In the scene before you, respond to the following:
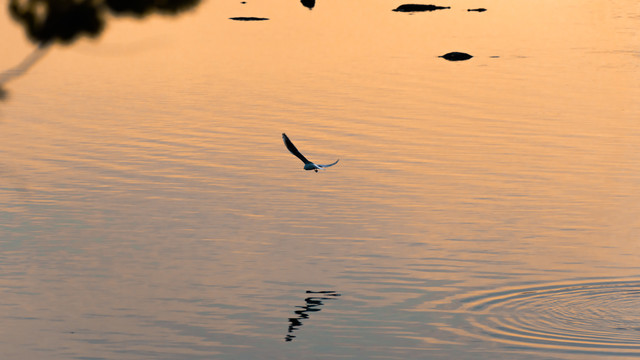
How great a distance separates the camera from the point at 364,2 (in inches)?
6742

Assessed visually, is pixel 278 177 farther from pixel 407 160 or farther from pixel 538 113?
pixel 538 113

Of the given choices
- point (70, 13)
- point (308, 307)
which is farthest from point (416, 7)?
point (70, 13)

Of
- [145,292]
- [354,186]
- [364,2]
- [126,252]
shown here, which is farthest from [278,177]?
[364,2]

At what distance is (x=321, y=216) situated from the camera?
105 ft

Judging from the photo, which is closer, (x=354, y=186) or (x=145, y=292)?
(x=145, y=292)

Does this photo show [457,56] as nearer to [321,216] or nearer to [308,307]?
[321,216]

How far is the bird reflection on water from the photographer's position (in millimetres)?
21962

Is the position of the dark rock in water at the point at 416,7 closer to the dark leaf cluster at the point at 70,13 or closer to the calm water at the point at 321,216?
the calm water at the point at 321,216

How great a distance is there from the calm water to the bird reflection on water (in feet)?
0.21

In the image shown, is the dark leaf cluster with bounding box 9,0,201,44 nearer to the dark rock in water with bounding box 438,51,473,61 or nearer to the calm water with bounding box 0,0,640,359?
→ the calm water with bounding box 0,0,640,359

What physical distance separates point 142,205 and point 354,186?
22.4 ft

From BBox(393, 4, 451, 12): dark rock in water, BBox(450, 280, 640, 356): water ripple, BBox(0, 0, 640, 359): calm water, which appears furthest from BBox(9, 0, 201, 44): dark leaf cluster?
BBox(393, 4, 451, 12): dark rock in water

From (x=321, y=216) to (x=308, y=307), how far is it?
28.3 feet

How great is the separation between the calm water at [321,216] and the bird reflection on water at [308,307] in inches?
2.6
